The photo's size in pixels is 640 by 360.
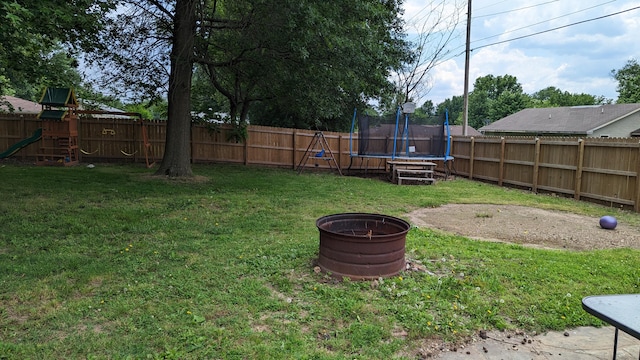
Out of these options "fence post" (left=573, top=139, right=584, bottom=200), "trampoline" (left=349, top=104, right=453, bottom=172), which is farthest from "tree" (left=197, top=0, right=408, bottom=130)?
A: "fence post" (left=573, top=139, right=584, bottom=200)

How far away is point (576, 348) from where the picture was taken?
9.29 feet

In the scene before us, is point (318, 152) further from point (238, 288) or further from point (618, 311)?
point (618, 311)

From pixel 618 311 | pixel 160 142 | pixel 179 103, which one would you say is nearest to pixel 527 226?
pixel 618 311

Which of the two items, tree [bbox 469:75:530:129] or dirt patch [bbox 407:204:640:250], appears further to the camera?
tree [bbox 469:75:530:129]

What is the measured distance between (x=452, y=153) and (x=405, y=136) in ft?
9.54

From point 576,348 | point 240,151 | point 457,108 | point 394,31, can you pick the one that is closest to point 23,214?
point 576,348

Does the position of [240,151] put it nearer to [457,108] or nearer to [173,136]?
[173,136]

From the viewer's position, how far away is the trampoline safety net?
13.1 metres

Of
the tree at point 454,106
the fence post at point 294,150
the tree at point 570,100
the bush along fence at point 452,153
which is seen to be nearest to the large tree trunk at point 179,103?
the bush along fence at point 452,153

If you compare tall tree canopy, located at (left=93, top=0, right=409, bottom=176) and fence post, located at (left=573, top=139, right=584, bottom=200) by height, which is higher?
tall tree canopy, located at (left=93, top=0, right=409, bottom=176)

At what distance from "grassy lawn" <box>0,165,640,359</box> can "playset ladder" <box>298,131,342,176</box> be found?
7667mm

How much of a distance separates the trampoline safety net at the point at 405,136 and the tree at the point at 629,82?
120 ft

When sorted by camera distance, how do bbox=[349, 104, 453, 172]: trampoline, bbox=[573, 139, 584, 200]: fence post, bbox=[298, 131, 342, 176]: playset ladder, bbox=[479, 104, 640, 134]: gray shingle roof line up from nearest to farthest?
bbox=[573, 139, 584, 200]: fence post → bbox=[349, 104, 453, 172]: trampoline → bbox=[298, 131, 342, 176]: playset ladder → bbox=[479, 104, 640, 134]: gray shingle roof

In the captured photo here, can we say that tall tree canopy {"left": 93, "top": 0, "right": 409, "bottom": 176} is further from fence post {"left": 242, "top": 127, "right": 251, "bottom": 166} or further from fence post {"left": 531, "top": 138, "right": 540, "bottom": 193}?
fence post {"left": 531, "top": 138, "right": 540, "bottom": 193}
